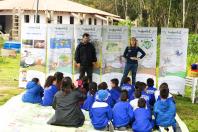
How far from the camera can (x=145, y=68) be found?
595 inches

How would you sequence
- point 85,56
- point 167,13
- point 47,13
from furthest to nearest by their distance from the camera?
point 167,13 → point 47,13 → point 85,56

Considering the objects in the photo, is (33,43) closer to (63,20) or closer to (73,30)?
(73,30)

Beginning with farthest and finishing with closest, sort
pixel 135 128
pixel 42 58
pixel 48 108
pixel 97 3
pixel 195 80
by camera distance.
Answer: pixel 97 3, pixel 42 58, pixel 195 80, pixel 48 108, pixel 135 128

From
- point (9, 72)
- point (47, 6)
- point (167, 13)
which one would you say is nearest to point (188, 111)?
point (9, 72)

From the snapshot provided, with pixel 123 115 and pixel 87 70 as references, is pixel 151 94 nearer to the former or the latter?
→ pixel 123 115

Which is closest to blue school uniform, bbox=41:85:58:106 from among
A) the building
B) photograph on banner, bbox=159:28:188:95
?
photograph on banner, bbox=159:28:188:95

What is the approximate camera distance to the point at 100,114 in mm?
9680

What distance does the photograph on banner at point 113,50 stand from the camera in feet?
49.4

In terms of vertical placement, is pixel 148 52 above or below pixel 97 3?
below

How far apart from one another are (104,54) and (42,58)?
185 cm

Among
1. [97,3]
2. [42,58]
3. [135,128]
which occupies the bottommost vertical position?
[135,128]

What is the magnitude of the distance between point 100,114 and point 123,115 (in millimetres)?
426

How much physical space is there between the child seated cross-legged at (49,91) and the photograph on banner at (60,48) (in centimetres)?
332

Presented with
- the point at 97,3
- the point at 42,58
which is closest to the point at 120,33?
the point at 42,58
